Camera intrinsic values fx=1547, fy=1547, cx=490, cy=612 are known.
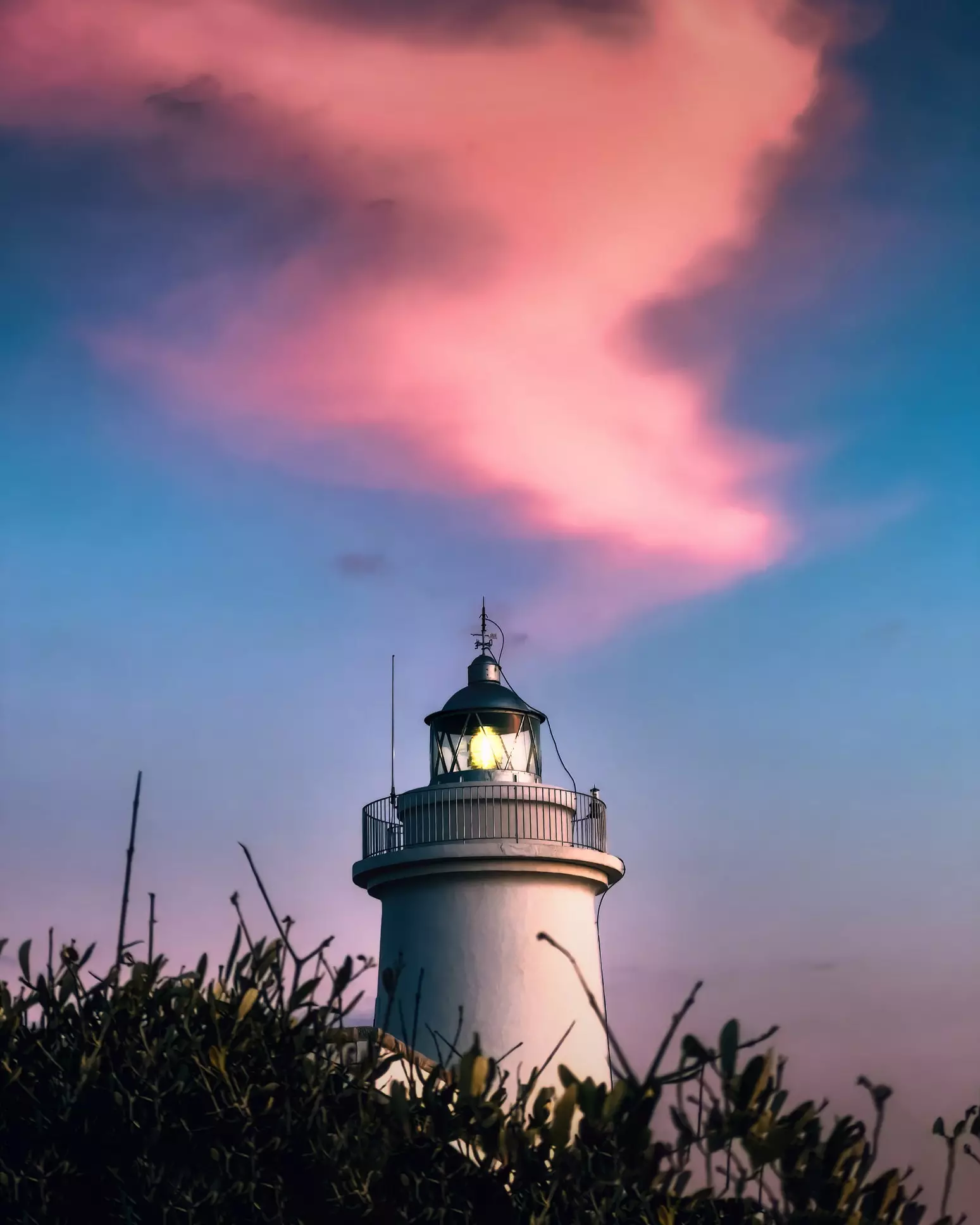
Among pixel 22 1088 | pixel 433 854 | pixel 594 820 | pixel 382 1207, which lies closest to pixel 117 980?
pixel 22 1088

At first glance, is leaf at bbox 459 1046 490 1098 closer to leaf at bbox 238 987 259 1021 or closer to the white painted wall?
leaf at bbox 238 987 259 1021

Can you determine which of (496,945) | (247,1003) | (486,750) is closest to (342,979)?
(247,1003)

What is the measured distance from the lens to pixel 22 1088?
29.5ft

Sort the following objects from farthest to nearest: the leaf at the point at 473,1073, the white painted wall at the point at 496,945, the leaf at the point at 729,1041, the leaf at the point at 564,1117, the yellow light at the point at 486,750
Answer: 1. the yellow light at the point at 486,750
2. the white painted wall at the point at 496,945
3. the leaf at the point at 473,1073
4. the leaf at the point at 564,1117
5. the leaf at the point at 729,1041

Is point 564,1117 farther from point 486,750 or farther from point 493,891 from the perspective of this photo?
point 486,750

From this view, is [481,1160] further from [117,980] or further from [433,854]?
[433,854]

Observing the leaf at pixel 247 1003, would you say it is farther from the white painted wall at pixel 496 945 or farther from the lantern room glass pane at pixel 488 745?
the lantern room glass pane at pixel 488 745

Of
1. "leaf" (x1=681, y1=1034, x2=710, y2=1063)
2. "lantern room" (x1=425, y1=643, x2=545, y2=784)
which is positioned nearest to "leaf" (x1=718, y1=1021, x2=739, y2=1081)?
"leaf" (x1=681, y1=1034, x2=710, y2=1063)

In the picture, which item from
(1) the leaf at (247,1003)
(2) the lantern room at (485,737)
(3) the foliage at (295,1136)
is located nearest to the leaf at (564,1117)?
(3) the foliage at (295,1136)

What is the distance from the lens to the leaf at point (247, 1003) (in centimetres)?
887

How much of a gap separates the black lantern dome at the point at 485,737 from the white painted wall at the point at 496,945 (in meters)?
1.58

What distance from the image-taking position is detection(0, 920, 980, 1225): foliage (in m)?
7.73

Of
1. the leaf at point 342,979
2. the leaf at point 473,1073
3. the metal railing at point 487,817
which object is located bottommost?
the leaf at point 473,1073

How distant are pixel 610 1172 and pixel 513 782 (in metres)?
15.9
